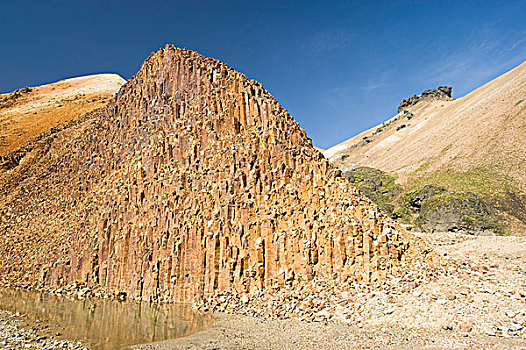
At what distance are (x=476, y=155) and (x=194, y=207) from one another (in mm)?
42653

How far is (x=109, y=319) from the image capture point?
14.3 metres

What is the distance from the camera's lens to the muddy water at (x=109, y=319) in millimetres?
11914

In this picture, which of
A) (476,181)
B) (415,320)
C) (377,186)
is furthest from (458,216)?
(415,320)

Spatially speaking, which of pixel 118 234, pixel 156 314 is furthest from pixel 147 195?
pixel 156 314

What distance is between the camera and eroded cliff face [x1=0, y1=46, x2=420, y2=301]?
15.1 meters

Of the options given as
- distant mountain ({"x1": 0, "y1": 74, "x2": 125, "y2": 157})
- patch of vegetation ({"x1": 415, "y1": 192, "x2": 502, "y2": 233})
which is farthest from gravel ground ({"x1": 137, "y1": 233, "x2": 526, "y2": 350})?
distant mountain ({"x1": 0, "y1": 74, "x2": 125, "y2": 157})

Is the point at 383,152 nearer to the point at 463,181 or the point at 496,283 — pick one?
the point at 463,181

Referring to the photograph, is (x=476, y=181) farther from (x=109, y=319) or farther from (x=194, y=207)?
(x=109, y=319)

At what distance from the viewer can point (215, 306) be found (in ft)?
48.2

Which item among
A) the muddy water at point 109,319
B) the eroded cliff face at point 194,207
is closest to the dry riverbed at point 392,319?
the muddy water at point 109,319

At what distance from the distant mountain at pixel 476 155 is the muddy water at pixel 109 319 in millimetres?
27606

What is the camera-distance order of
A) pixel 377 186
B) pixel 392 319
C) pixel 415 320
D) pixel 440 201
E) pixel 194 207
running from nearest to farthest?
pixel 415 320 < pixel 392 319 < pixel 194 207 < pixel 440 201 < pixel 377 186

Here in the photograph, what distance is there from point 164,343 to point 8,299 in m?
13.5

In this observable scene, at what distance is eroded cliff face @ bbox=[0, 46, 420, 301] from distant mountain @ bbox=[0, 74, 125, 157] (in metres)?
20.7
